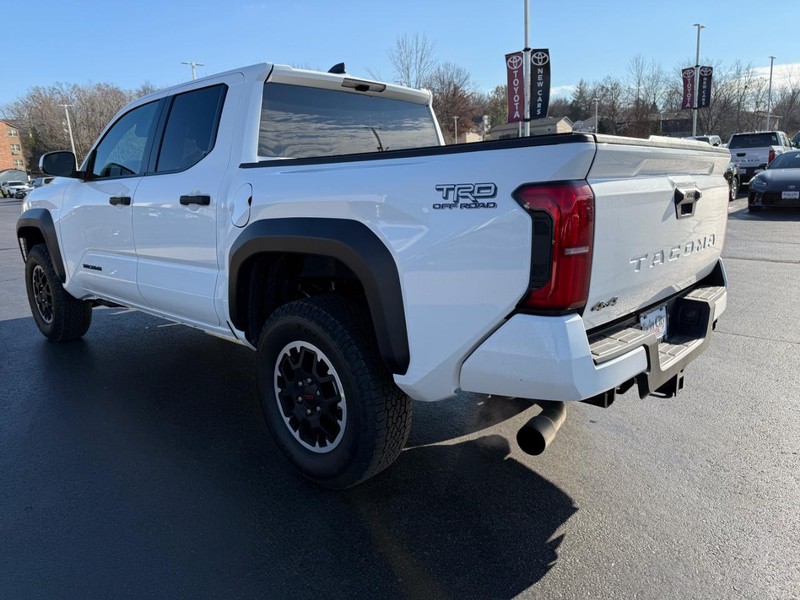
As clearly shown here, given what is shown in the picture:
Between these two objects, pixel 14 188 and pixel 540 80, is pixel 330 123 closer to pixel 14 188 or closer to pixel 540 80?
pixel 540 80

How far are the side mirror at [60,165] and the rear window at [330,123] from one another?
7.38 feet

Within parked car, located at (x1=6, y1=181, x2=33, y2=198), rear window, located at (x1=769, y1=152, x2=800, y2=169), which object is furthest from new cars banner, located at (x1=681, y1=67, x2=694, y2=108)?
parked car, located at (x1=6, y1=181, x2=33, y2=198)

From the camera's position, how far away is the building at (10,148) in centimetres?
8892

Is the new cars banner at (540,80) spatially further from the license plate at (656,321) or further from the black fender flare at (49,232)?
the license plate at (656,321)

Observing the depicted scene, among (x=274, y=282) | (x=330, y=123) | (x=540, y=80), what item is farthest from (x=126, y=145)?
(x=540, y=80)

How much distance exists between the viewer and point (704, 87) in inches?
1363

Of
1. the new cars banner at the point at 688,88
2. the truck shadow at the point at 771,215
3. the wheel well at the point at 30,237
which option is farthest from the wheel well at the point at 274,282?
the new cars banner at the point at 688,88

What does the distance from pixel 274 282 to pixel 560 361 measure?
5.92 ft

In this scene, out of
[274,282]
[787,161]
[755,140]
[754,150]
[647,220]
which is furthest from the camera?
[755,140]

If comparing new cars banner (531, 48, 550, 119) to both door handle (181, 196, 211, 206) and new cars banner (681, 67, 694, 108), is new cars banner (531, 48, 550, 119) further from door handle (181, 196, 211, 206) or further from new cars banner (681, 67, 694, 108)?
door handle (181, 196, 211, 206)

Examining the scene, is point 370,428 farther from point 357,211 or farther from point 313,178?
point 313,178

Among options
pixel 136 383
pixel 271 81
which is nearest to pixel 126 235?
pixel 136 383

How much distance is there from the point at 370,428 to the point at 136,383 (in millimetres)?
2723

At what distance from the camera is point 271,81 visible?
350cm
